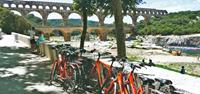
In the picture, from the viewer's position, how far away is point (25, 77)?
1404cm

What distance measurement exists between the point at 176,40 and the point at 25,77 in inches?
4087

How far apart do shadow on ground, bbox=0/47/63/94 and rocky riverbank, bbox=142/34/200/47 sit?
91.2m

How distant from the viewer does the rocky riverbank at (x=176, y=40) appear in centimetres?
10894

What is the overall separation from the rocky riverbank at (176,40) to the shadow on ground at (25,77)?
91.2 meters

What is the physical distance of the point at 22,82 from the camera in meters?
13.0

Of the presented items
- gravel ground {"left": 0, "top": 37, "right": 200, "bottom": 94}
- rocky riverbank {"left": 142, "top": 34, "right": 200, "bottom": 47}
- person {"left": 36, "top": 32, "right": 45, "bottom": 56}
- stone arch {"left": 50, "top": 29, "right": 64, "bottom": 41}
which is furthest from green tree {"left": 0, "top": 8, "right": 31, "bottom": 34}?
gravel ground {"left": 0, "top": 37, "right": 200, "bottom": 94}

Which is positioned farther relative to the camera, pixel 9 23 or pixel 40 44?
pixel 9 23

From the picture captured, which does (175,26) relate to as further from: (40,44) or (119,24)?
(119,24)

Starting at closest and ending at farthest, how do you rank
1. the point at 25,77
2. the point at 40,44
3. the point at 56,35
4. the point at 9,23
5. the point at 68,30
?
the point at 25,77 < the point at 40,44 < the point at 9,23 < the point at 68,30 < the point at 56,35

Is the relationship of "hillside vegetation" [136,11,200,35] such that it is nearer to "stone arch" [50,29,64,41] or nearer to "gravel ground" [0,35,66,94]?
"stone arch" [50,29,64,41]

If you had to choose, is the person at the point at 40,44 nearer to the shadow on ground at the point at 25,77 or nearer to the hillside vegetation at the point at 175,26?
the shadow on ground at the point at 25,77

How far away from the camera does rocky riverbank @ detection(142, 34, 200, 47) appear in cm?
10894

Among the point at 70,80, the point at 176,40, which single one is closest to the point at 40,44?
the point at 70,80

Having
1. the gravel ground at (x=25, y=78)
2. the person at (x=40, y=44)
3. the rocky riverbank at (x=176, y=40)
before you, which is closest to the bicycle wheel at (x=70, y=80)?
the gravel ground at (x=25, y=78)
